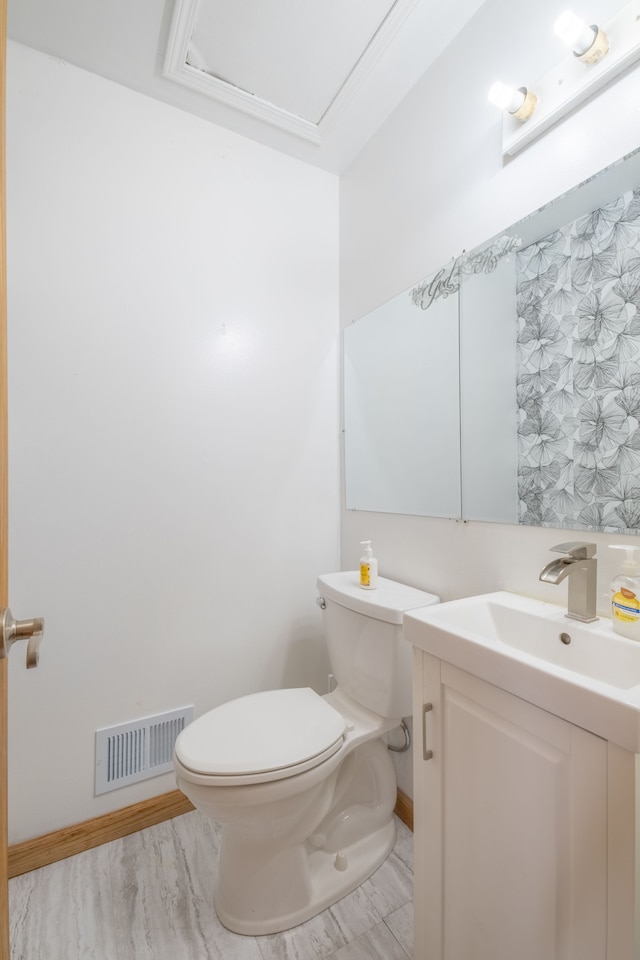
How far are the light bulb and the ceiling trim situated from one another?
518 mm

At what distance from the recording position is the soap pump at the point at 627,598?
772 mm

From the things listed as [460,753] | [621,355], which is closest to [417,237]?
[621,355]

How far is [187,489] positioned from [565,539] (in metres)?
1.18

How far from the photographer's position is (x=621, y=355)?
897 mm

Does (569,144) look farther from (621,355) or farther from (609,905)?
(609,905)

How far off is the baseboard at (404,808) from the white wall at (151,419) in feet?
1.60

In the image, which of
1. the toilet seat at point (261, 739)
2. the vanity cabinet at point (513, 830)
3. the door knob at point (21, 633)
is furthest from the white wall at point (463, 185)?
the door knob at point (21, 633)

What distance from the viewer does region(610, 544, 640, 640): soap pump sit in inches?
30.4

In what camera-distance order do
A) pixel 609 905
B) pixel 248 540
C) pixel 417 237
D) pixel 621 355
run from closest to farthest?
pixel 609 905 < pixel 621 355 < pixel 417 237 < pixel 248 540

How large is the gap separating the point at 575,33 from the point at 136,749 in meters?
2.22

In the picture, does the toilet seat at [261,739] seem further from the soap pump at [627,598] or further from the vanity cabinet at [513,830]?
the soap pump at [627,598]

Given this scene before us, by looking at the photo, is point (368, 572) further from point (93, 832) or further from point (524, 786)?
point (93, 832)

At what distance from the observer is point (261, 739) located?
1.09m

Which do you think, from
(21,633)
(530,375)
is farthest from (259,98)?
(21,633)
